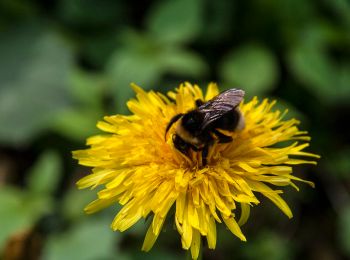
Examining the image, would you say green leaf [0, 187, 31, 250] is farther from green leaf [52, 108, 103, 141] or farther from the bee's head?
the bee's head

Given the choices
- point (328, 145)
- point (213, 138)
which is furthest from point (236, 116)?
point (328, 145)

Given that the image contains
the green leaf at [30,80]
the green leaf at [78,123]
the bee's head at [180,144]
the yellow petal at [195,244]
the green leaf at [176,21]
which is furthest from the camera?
the green leaf at [30,80]

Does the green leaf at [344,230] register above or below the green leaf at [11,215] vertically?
below

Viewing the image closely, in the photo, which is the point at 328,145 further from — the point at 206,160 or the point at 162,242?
the point at 206,160

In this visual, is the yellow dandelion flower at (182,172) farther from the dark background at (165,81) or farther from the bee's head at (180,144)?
the dark background at (165,81)

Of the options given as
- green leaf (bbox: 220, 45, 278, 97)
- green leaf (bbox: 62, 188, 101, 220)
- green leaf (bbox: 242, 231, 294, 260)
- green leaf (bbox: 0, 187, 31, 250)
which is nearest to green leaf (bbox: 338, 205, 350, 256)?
green leaf (bbox: 242, 231, 294, 260)

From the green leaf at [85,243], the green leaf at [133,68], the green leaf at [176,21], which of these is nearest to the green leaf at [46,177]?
the green leaf at [85,243]
